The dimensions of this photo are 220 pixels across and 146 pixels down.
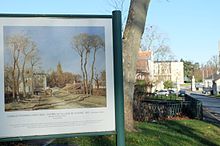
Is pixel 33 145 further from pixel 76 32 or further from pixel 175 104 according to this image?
pixel 175 104

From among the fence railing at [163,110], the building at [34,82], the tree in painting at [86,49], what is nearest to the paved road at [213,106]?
the fence railing at [163,110]

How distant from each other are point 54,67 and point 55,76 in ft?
0.44

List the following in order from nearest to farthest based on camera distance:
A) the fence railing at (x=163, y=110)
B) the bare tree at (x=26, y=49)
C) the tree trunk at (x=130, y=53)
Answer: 1. the bare tree at (x=26, y=49)
2. the tree trunk at (x=130, y=53)
3. the fence railing at (x=163, y=110)

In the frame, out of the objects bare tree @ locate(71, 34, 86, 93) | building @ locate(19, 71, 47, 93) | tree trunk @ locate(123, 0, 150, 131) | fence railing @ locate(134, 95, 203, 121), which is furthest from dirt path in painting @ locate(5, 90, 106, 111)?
fence railing @ locate(134, 95, 203, 121)

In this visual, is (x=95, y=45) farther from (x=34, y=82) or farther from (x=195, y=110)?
(x=195, y=110)

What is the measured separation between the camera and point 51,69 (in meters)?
6.13

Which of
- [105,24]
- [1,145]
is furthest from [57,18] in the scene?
[1,145]

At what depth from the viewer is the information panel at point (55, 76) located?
5914mm

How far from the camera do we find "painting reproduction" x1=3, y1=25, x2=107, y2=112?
599 cm

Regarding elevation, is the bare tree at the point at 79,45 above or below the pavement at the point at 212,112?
above

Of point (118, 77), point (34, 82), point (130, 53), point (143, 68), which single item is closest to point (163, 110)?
point (130, 53)

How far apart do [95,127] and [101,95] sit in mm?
488

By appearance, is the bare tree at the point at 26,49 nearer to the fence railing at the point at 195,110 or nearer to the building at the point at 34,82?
the building at the point at 34,82

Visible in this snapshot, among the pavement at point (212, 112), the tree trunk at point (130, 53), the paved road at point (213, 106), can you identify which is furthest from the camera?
the paved road at point (213, 106)
